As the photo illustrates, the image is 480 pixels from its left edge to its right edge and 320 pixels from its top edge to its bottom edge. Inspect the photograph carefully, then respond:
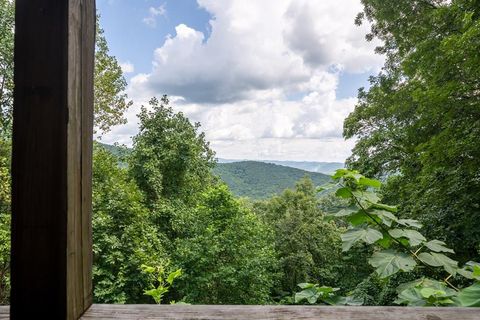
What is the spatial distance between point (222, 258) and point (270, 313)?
9.56 meters

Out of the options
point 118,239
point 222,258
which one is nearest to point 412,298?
point 118,239

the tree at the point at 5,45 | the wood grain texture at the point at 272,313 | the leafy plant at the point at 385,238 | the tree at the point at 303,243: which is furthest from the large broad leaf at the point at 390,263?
the tree at the point at 303,243

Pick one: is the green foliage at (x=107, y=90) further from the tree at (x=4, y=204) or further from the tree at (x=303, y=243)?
the tree at (x=303, y=243)

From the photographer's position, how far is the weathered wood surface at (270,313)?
1.45 ft

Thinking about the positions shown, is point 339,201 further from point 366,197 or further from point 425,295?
point 425,295

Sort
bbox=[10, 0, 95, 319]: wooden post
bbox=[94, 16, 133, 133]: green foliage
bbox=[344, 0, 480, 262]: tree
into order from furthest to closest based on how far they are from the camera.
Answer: bbox=[94, 16, 133, 133]: green foliage → bbox=[344, 0, 480, 262]: tree → bbox=[10, 0, 95, 319]: wooden post

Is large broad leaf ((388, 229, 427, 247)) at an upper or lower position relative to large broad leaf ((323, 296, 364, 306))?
upper

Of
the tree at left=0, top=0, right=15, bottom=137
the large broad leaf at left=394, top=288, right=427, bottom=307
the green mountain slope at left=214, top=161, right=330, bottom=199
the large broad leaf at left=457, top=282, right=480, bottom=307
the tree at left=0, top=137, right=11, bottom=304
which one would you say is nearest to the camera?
the large broad leaf at left=457, top=282, right=480, bottom=307

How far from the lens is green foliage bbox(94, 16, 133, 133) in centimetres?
797

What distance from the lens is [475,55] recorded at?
3.44 m

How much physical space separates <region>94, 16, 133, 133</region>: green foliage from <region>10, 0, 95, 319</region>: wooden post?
8.07 m

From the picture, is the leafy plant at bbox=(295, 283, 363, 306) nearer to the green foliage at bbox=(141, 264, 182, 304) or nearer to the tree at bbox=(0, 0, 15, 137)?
the green foliage at bbox=(141, 264, 182, 304)

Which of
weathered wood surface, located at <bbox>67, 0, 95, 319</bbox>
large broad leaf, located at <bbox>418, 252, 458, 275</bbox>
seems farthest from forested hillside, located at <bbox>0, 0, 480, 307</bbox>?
weathered wood surface, located at <bbox>67, 0, 95, 319</bbox>

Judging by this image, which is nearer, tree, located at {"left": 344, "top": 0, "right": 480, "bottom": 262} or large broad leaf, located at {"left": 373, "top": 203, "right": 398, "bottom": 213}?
large broad leaf, located at {"left": 373, "top": 203, "right": 398, "bottom": 213}
